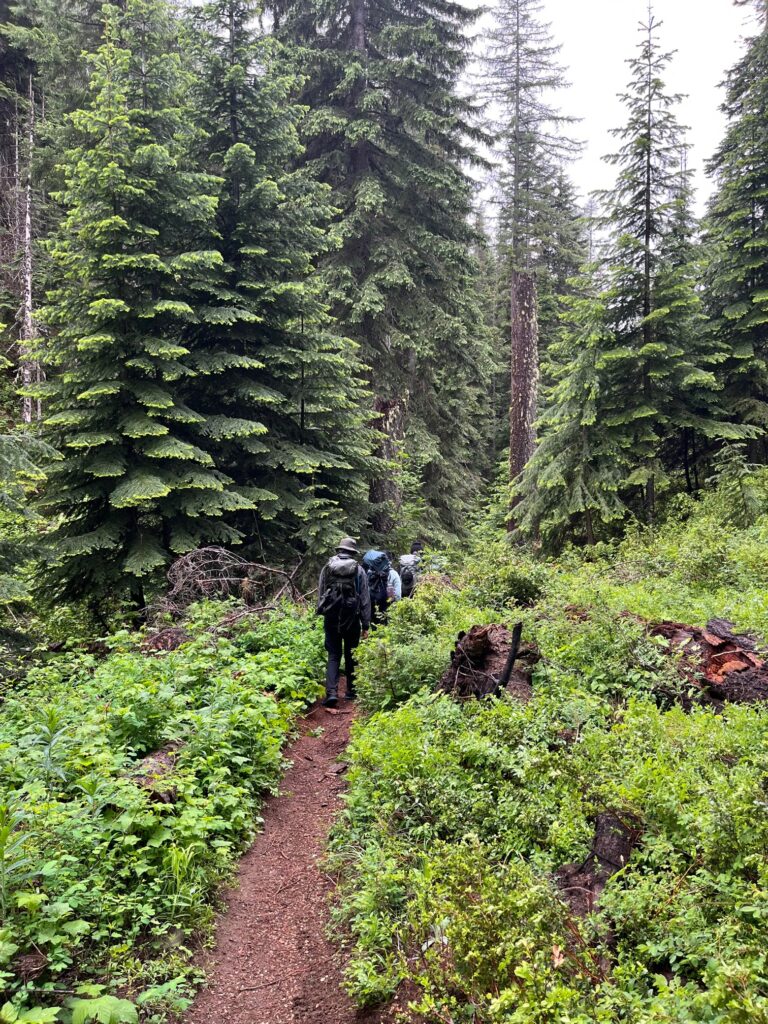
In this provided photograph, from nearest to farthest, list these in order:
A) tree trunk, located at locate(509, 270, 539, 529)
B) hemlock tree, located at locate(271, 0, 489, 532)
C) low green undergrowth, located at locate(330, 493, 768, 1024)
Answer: low green undergrowth, located at locate(330, 493, 768, 1024) → hemlock tree, located at locate(271, 0, 489, 532) → tree trunk, located at locate(509, 270, 539, 529)

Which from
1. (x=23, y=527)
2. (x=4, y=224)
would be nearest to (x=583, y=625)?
(x=23, y=527)

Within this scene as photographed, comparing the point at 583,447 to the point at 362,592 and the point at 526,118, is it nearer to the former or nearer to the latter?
the point at 362,592

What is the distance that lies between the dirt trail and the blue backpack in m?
4.54

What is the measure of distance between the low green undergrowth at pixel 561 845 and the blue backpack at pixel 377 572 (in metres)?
3.27

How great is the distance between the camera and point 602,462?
531 inches

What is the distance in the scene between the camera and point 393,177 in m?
15.5

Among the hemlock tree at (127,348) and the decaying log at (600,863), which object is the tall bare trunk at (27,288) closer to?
the hemlock tree at (127,348)

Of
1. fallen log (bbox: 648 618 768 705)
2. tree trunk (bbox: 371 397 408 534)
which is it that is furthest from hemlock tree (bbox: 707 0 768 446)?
fallen log (bbox: 648 618 768 705)

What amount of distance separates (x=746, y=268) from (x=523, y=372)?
654cm

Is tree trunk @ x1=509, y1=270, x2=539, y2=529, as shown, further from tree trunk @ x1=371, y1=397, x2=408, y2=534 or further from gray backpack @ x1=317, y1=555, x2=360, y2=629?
gray backpack @ x1=317, y1=555, x2=360, y2=629

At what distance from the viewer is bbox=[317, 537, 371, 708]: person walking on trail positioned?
849 centimetres

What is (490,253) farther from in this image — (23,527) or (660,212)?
(23,527)

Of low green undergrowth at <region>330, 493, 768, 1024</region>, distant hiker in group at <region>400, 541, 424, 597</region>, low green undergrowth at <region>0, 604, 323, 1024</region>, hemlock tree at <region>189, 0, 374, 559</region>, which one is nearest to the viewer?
low green undergrowth at <region>330, 493, 768, 1024</region>

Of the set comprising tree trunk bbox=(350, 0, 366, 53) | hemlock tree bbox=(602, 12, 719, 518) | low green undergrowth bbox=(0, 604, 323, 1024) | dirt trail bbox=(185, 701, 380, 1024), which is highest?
tree trunk bbox=(350, 0, 366, 53)
